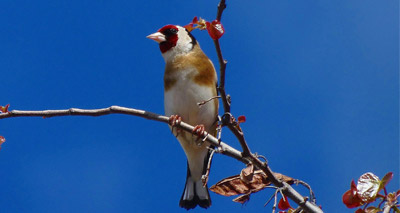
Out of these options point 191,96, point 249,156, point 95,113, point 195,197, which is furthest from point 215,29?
point 195,197

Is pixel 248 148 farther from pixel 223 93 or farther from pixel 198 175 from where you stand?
pixel 198 175

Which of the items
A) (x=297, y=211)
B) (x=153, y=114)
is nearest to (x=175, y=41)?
(x=153, y=114)

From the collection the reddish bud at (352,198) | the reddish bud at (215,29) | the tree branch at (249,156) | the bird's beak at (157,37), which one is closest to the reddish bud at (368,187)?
the reddish bud at (352,198)

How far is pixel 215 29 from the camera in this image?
280 cm

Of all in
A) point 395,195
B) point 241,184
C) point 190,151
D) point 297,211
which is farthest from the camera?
point 190,151

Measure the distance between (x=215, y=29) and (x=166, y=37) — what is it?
2525 millimetres

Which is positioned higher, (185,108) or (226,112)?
(185,108)

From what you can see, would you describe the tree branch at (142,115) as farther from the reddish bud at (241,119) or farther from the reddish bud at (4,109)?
the reddish bud at (241,119)

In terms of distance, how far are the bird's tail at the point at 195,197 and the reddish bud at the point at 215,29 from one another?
239 cm

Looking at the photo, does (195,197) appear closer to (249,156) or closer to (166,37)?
(166,37)

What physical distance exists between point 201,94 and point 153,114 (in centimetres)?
128

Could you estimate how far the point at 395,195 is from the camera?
2.59m

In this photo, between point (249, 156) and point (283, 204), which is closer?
point (249, 156)

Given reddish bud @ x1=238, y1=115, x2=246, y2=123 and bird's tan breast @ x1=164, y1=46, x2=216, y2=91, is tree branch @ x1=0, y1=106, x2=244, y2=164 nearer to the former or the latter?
reddish bud @ x1=238, y1=115, x2=246, y2=123
